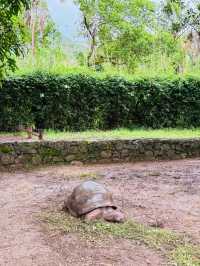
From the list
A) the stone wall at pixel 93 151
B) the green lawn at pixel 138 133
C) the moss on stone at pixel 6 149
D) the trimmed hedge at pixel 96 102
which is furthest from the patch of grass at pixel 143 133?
the moss on stone at pixel 6 149

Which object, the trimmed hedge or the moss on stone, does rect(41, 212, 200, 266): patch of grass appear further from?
the trimmed hedge

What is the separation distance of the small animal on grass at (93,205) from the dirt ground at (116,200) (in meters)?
0.34

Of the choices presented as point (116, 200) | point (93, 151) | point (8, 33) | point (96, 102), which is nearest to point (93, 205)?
point (116, 200)

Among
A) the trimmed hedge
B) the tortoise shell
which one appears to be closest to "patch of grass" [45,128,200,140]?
the trimmed hedge

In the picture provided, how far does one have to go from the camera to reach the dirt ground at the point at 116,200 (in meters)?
4.79

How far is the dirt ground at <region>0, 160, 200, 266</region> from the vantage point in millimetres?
4789

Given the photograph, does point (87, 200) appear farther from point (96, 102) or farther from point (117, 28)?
point (117, 28)

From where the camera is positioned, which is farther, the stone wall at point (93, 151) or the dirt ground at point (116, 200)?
the stone wall at point (93, 151)

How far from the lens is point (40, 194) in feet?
24.2

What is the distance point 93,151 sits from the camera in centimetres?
1012

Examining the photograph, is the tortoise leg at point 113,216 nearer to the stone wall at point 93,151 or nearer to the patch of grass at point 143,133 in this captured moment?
the stone wall at point 93,151

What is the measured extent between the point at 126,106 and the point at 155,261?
9.84 metres

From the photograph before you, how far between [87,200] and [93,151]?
4.24m

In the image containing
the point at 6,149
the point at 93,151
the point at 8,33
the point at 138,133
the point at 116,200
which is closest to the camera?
the point at 116,200
